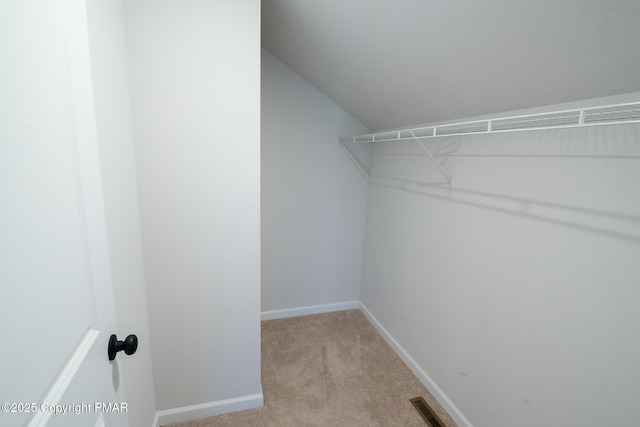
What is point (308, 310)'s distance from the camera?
9.20 feet

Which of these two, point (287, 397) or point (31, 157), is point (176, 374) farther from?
point (31, 157)

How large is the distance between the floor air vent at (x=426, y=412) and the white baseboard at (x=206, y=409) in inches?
38.4

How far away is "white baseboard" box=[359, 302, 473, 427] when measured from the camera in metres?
1.64

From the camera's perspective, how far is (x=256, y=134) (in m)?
1.49

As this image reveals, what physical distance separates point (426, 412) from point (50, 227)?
2054 mm

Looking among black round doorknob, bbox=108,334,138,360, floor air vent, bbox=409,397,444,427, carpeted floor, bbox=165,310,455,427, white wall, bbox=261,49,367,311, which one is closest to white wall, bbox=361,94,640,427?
floor air vent, bbox=409,397,444,427

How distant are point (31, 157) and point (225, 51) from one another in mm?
1170

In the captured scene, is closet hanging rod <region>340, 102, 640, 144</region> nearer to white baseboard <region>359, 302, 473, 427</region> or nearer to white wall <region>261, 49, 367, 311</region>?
white wall <region>261, 49, 367, 311</region>

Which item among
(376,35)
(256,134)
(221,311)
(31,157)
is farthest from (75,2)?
(221,311)

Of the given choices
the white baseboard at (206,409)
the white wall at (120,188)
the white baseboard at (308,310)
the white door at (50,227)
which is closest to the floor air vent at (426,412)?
the white baseboard at (206,409)

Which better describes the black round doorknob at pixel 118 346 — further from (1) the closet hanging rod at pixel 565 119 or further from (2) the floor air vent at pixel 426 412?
(2) the floor air vent at pixel 426 412

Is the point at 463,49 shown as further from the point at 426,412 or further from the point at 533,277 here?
the point at 426,412

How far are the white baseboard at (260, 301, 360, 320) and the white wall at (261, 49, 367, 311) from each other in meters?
0.04

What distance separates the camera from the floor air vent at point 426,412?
1651 mm
